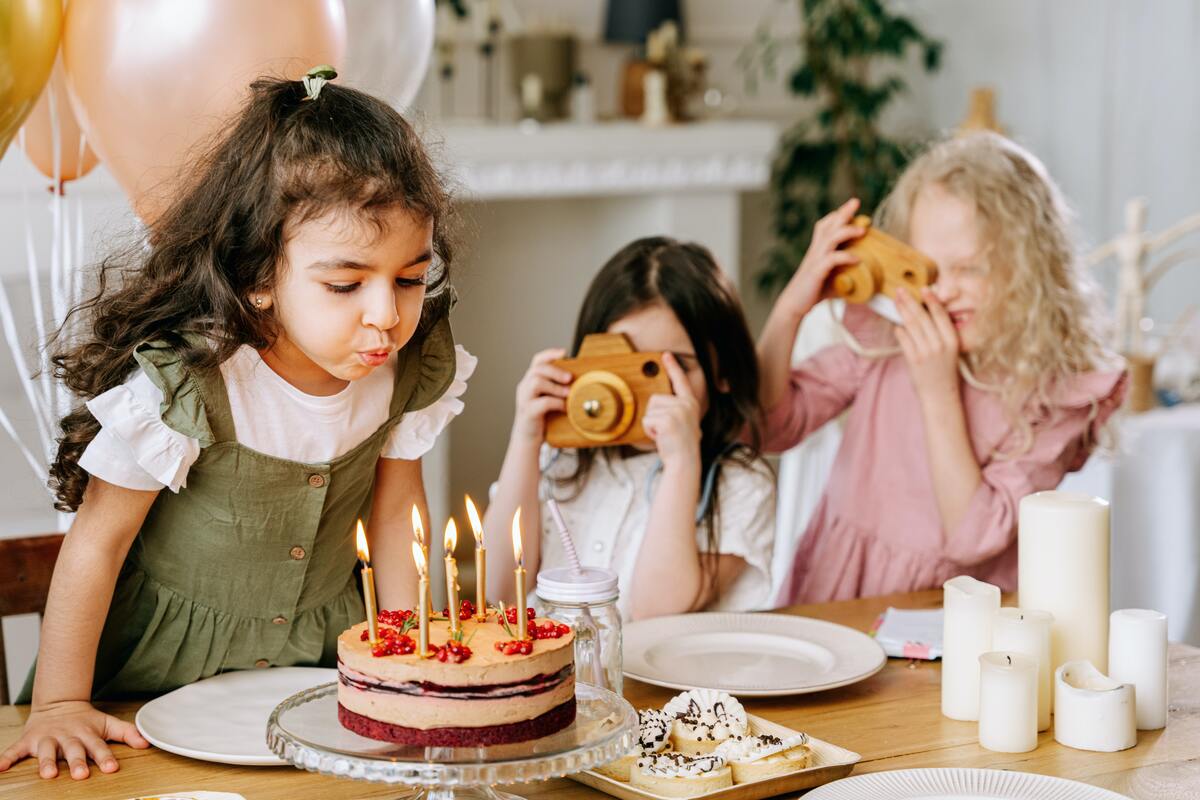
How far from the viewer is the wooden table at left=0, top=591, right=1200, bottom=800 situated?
1.09 metres

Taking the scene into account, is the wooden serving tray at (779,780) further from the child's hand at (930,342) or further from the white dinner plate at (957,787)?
the child's hand at (930,342)

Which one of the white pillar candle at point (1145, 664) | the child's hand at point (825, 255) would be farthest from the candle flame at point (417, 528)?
the child's hand at point (825, 255)

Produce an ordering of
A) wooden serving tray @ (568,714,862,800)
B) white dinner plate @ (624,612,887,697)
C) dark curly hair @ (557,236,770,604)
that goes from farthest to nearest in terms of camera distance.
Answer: dark curly hair @ (557,236,770,604) → white dinner plate @ (624,612,887,697) → wooden serving tray @ (568,714,862,800)

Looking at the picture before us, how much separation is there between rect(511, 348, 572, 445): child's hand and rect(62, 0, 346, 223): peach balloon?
1.63 feet

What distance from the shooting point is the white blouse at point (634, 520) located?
1.88 metres

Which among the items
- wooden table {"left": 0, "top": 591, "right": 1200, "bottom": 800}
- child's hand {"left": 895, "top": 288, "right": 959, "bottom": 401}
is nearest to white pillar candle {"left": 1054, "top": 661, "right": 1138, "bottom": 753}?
wooden table {"left": 0, "top": 591, "right": 1200, "bottom": 800}

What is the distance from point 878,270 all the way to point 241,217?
0.97m

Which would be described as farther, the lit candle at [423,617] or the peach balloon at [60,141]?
the peach balloon at [60,141]

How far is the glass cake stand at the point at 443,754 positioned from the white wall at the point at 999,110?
278 centimetres

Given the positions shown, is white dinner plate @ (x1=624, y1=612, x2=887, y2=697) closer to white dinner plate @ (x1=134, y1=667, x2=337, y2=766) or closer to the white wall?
white dinner plate @ (x1=134, y1=667, x2=337, y2=766)

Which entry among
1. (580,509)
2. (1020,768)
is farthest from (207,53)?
(1020,768)

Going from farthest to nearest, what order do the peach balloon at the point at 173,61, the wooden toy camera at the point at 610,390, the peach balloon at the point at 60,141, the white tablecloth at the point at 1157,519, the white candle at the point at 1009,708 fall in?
the white tablecloth at the point at 1157,519
the wooden toy camera at the point at 610,390
the peach balloon at the point at 60,141
the peach balloon at the point at 173,61
the white candle at the point at 1009,708

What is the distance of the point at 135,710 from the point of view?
1272 mm

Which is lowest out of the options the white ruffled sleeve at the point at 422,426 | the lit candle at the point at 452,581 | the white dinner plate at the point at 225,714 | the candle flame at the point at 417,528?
the white dinner plate at the point at 225,714
